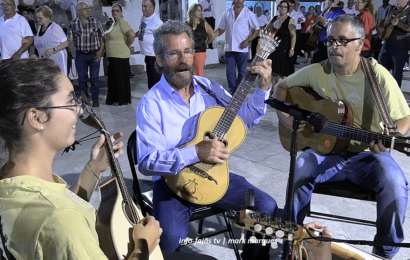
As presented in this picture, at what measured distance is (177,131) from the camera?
2.29 metres

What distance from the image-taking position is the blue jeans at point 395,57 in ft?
20.0

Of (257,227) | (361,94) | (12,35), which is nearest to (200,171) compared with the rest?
(257,227)

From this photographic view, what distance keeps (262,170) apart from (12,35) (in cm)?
399

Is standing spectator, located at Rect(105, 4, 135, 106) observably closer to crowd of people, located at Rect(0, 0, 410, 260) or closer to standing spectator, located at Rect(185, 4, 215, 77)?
standing spectator, located at Rect(185, 4, 215, 77)

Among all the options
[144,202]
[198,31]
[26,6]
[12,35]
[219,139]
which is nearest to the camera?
[219,139]

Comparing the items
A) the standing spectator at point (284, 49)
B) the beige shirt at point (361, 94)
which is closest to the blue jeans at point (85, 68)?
the standing spectator at point (284, 49)

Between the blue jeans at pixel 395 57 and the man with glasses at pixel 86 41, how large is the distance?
182 inches

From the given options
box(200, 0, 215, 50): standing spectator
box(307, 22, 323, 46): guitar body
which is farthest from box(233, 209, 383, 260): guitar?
box(200, 0, 215, 50): standing spectator

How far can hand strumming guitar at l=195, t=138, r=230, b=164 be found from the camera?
6.81 feet

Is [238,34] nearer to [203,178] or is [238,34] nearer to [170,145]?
[170,145]

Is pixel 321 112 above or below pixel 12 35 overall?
below

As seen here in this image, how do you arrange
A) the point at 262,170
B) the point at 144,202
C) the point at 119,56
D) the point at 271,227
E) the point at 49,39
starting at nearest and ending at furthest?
1. the point at 271,227
2. the point at 144,202
3. the point at 262,170
4. the point at 49,39
5. the point at 119,56

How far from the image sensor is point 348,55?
8.27 ft

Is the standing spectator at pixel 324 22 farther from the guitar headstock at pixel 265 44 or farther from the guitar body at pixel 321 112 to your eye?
the guitar headstock at pixel 265 44
